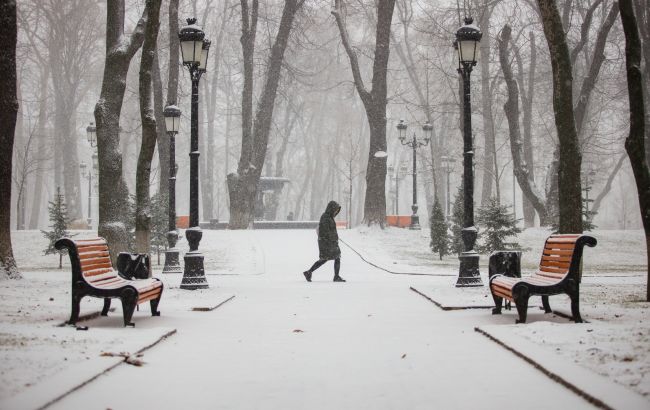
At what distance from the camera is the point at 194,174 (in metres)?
14.5

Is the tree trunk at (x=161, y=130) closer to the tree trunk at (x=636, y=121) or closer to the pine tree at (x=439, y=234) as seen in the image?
the pine tree at (x=439, y=234)

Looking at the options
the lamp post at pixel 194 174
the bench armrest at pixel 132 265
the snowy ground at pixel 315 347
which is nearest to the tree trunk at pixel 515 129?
the snowy ground at pixel 315 347

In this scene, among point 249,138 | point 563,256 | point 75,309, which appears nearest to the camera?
point 75,309

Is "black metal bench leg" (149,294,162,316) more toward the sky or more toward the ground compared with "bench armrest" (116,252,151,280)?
more toward the ground

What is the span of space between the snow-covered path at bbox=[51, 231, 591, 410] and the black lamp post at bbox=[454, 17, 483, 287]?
2474 mm

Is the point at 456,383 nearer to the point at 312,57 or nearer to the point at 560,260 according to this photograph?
the point at 560,260

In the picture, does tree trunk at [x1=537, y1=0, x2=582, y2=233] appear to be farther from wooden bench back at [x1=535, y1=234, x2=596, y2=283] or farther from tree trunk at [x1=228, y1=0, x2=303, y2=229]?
tree trunk at [x1=228, y1=0, x2=303, y2=229]

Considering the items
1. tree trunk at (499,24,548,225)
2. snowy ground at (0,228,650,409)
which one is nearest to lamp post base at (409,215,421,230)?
tree trunk at (499,24,548,225)

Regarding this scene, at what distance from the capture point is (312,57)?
4819 centimetres

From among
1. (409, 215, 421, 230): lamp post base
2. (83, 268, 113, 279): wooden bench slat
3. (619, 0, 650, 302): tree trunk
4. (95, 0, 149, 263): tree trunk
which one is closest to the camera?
(83, 268, 113, 279): wooden bench slat

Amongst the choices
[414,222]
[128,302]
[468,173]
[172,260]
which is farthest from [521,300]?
[414,222]

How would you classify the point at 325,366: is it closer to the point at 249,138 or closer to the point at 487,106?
the point at 249,138

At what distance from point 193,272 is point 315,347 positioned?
6790 millimetres

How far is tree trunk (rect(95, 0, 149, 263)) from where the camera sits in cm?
1722
